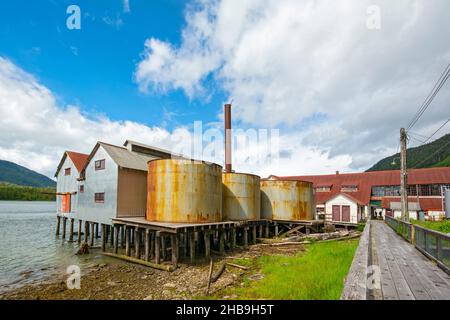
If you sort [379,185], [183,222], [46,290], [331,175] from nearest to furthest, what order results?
[46,290], [183,222], [379,185], [331,175]

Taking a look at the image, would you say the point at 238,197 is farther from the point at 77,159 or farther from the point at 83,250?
the point at 77,159

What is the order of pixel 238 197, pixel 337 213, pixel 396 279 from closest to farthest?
pixel 396 279 → pixel 238 197 → pixel 337 213

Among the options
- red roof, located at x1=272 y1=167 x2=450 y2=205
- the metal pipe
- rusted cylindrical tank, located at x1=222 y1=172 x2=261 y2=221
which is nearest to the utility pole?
rusted cylindrical tank, located at x1=222 y1=172 x2=261 y2=221

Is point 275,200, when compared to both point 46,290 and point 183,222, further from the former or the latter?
point 46,290

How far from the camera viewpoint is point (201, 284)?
10.9m

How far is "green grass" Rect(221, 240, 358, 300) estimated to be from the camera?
7547 mm

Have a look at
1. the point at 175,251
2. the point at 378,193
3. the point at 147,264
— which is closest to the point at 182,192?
the point at 175,251

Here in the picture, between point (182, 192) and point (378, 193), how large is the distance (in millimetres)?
36687

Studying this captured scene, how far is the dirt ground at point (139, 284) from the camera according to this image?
10.5 metres

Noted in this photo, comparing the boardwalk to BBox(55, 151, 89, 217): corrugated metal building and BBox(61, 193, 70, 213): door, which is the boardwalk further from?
BBox(61, 193, 70, 213): door

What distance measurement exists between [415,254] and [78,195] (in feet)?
88.9

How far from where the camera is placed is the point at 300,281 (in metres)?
8.96

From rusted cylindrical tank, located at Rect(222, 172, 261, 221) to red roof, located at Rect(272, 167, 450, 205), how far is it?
19.4m
